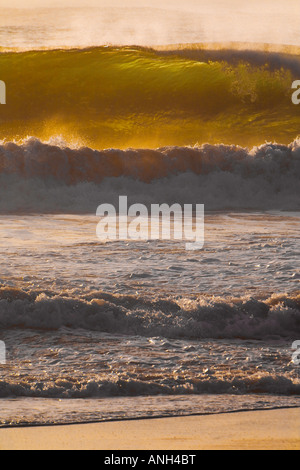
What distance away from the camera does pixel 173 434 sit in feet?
10.5

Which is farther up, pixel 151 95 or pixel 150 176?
pixel 151 95

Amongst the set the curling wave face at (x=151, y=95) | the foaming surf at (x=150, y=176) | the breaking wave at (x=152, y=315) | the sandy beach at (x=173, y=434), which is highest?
the curling wave face at (x=151, y=95)

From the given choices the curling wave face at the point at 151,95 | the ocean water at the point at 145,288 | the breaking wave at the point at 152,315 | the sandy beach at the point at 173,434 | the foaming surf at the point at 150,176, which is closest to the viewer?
the sandy beach at the point at 173,434

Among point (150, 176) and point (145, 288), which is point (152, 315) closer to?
point (145, 288)

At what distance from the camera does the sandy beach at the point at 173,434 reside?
3002 mm

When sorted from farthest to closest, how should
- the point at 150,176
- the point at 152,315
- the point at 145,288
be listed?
the point at 150,176 → the point at 145,288 → the point at 152,315

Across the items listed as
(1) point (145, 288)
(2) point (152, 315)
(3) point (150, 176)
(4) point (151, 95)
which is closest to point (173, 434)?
(2) point (152, 315)

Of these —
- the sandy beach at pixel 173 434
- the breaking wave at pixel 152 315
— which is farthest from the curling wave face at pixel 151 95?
the sandy beach at pixel 173 434

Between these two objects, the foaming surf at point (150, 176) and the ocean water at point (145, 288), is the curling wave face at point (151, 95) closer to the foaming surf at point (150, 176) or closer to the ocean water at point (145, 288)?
the foaming surf at point (150, 176)

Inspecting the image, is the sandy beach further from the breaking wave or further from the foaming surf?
the foaming surf

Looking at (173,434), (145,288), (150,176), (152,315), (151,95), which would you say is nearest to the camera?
(173,434)

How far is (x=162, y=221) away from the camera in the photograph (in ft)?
35.5

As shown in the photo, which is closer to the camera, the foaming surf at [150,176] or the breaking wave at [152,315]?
the breaking wave at [152,315]

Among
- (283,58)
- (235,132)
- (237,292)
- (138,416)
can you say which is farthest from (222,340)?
(283,58)
